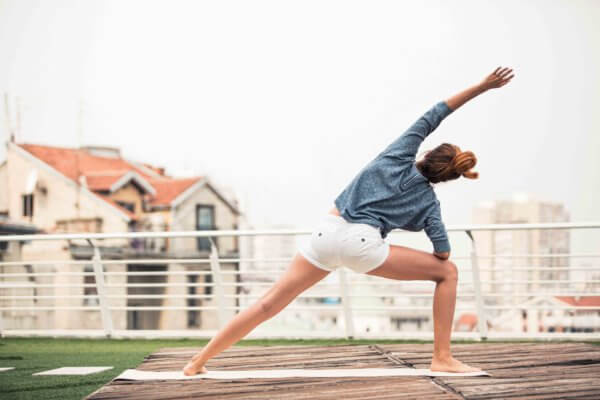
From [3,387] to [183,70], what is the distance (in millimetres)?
69032

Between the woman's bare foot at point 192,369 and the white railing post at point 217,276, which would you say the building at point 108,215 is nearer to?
the white railing post at point 217,276

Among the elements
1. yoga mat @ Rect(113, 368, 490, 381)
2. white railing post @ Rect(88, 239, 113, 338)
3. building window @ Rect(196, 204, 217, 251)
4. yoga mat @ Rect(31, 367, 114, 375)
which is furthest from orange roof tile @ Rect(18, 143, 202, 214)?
yoga mat @ Rect(113, 368, 490, 381)

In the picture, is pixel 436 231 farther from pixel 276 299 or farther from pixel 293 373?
pixel 293 373

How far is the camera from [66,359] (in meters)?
5.34

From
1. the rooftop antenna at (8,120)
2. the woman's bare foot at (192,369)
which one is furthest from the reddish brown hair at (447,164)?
the rooftop antenna at (8,120)

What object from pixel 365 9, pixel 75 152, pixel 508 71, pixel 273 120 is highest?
pixel 365 9

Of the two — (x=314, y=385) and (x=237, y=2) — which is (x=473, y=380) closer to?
(x=314, y=385)

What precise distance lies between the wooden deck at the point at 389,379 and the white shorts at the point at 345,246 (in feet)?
1.49

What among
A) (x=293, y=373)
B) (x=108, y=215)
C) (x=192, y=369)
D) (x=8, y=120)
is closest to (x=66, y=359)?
(x=192, y=369)

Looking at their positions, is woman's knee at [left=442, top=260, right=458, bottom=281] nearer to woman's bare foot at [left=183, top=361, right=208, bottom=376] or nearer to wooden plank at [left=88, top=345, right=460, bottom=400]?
wooden plank at [left=88, top=345, right=460, bottom=400]

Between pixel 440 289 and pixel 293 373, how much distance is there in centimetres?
70

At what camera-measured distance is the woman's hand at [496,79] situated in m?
3.07

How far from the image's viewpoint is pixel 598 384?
8.95ft

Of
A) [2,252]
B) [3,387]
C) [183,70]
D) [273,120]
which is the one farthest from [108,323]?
[273,120]
